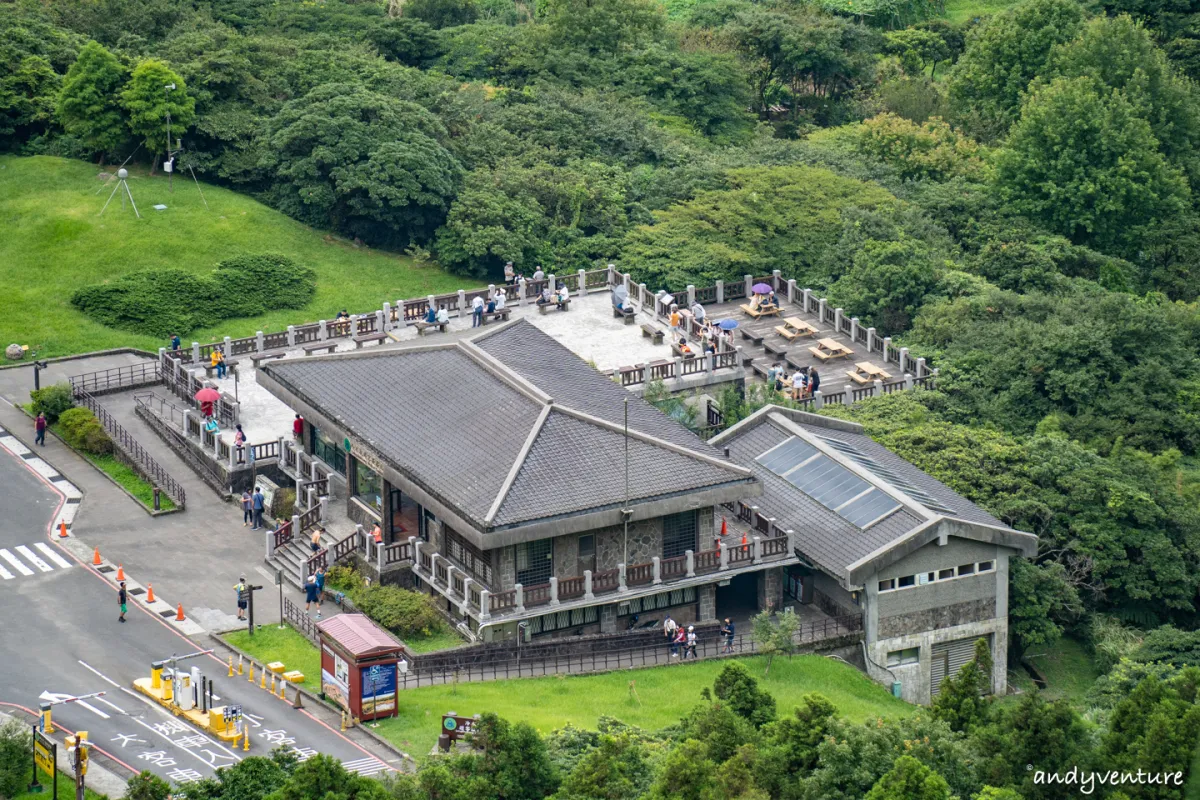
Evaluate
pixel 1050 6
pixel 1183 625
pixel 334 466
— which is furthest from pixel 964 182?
pixel 334 466

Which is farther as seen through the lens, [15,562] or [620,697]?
[15,562]

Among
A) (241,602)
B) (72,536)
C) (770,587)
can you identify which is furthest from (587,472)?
(72,536)

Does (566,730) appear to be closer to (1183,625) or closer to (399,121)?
(1183,625)

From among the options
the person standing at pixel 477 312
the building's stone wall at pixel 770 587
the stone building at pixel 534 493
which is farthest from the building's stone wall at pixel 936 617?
the person standing at pixel 477 312

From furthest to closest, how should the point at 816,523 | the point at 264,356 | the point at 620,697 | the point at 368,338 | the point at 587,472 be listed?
the point at 368,338 < the point at 264,356 < the point at 816,523 < the point at 587,472 < the point at 620,697

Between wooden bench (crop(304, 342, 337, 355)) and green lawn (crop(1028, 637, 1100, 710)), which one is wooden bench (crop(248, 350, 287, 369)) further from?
green lawn (crop(1028, 637, 1100, 710))

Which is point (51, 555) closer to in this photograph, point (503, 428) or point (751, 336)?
point (503, 428)

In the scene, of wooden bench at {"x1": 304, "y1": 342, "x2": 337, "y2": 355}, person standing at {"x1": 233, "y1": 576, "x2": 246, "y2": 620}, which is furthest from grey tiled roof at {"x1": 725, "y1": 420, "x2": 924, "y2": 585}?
wooden bench at {"x1": 304, "y1": 342, "x2": 337, "y2": 355}
